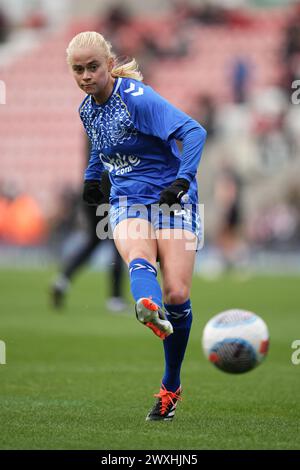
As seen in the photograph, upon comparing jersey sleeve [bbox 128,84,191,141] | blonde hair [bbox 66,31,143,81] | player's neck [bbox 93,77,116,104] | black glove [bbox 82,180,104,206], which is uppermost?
blonde hair [bbox 66,31,143,81]

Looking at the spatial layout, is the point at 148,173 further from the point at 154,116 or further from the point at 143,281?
the point at 143,281

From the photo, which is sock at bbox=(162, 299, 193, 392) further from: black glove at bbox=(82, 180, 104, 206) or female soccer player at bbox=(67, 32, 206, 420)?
black glove at bbox=(82, 180, 104, 206)

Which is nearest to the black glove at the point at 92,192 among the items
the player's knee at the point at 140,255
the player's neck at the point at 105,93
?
the player's neck at the point at 105,93

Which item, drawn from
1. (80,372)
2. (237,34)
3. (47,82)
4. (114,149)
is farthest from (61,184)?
(114,149)

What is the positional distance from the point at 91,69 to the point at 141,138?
48 cm

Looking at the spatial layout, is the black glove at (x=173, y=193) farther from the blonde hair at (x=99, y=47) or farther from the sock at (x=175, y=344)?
the blonde hair at (x=99, y=47)

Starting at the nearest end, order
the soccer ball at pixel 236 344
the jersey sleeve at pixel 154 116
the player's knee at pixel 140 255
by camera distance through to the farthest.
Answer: the player's knee at pixel 140 255
the jersey sleeve at pixel 154 116
the soccer ball at pixel 236 344

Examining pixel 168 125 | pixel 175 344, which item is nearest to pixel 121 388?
pixel 175 344

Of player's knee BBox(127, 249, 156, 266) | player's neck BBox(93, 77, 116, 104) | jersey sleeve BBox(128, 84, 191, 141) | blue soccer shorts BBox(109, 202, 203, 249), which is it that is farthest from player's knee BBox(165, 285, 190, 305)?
player's neck BBox(93, 77, 116, 104)

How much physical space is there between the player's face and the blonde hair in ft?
0.09

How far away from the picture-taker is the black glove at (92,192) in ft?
20.6

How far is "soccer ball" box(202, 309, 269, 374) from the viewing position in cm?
626

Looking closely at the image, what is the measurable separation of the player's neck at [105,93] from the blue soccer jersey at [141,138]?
0.02 meters
